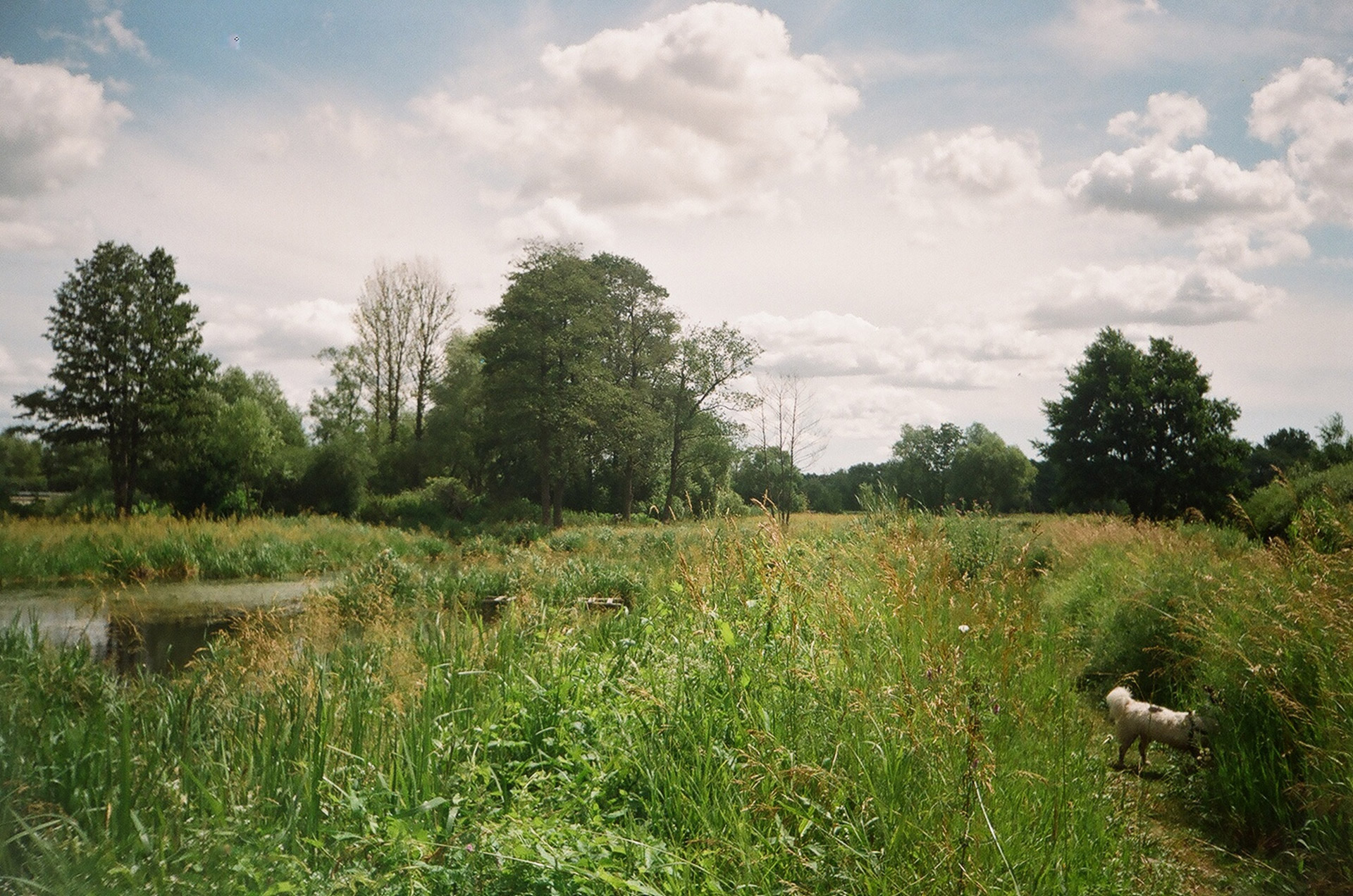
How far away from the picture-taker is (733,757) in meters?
2.97

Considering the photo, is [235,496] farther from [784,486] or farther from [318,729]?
[784,486]

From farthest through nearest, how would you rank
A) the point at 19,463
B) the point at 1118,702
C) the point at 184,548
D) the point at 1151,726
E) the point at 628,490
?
the point at 628,490 → the point at 184,548 → the point at 19,463 → the point at 1118,702 → the point at 1151,726

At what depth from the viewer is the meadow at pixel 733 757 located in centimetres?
252

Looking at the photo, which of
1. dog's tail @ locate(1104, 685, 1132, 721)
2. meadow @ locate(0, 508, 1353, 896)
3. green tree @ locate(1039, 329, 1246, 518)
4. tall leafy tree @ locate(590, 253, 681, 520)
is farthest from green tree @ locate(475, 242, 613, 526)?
dog's tail @ locate(1104, 685, 1132, 721)

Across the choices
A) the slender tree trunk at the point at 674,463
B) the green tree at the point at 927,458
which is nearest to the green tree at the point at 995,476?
the green tree at the point at 927,458

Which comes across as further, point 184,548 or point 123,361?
point 184,548

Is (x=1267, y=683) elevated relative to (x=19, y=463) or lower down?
lower down

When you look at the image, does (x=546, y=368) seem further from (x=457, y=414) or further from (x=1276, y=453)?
(x=1276, y=453)

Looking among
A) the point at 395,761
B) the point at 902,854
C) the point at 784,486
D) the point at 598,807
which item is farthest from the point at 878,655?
the point at 784,486

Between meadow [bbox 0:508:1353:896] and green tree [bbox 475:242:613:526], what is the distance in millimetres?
20411

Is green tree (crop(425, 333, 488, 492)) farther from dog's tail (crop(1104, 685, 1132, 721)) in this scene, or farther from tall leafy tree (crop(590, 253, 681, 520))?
dog's tail (crop(1104, 685, 1132, 721))

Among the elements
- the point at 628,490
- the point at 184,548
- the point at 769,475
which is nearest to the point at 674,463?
the point at 628,490

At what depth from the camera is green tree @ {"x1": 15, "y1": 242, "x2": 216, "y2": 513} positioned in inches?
242

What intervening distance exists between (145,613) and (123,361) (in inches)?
251
